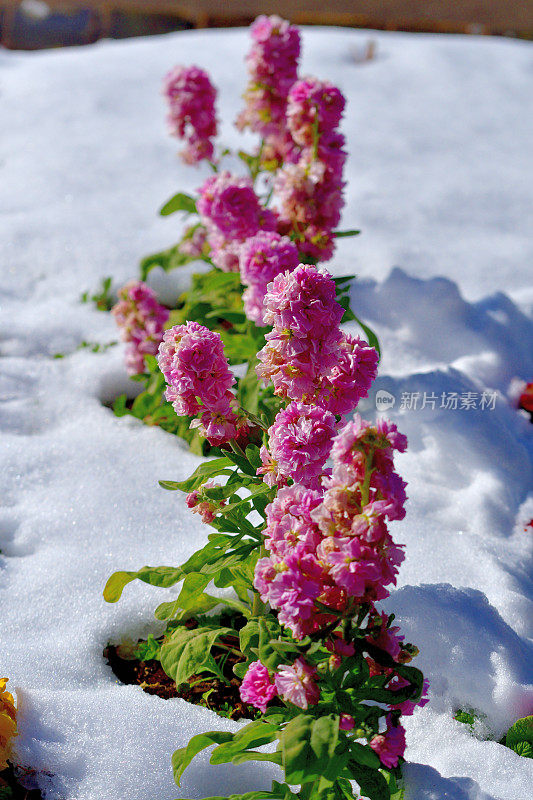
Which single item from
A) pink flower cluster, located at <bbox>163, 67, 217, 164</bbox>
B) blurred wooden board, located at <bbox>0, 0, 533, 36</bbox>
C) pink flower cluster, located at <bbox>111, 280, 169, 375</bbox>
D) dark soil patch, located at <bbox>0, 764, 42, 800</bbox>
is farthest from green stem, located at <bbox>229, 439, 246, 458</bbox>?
blurred wooden board, located at <bbox>0, 0, 533, 36</bbox>

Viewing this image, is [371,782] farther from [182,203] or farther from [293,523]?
[182,203]

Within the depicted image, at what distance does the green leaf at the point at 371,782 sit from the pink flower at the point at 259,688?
0.19 meters

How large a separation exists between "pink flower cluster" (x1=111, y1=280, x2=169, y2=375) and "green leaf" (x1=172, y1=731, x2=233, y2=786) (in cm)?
131

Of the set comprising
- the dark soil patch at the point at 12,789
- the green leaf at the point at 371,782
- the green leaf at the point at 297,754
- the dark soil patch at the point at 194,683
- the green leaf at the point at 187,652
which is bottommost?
the dark soil patch at the point at 194,683

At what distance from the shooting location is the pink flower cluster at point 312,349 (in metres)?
1.35

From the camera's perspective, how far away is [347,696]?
132 centimetres

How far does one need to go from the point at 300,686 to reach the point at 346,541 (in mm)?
252

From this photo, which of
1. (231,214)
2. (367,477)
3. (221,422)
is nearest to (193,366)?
(221,422)

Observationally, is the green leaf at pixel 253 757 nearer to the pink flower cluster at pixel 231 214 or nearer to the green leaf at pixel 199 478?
the green leaf at pixel 199 478

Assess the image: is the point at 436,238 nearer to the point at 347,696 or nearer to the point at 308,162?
the point at 308,162

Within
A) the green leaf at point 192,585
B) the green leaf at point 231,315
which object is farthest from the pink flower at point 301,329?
the green leaf at point 231,315

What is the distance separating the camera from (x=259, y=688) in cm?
137

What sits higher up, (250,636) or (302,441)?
(302,441)

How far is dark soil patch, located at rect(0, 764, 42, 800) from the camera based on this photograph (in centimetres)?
145
